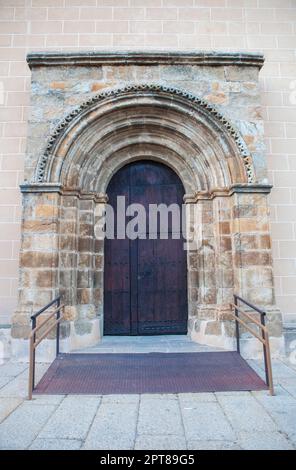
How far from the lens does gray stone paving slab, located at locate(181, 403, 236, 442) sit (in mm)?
2160

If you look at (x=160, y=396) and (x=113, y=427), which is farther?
(x=160, y=396)

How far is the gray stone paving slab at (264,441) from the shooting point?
202 cm

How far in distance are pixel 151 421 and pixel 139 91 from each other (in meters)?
4.32

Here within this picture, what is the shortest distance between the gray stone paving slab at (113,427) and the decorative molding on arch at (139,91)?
123 inches

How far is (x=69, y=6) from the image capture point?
546 centimetres

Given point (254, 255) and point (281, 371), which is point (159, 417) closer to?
point (281, 371)

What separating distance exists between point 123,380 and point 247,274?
7.14 feet

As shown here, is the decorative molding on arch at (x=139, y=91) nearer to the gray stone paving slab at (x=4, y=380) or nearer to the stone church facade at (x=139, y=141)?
the stone church facade at (x=139, y=141)

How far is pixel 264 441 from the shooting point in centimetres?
209

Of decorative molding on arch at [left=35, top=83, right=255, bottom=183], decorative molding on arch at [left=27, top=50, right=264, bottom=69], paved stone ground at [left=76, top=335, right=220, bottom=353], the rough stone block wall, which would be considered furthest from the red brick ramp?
decorative molding on arch at [left=27, top=50, right=264, bottom=69]

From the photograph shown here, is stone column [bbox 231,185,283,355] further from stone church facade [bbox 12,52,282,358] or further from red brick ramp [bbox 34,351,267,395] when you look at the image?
red brick ramp [bbox 34,351,267,395]

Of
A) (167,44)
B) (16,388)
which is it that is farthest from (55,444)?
(167,44)

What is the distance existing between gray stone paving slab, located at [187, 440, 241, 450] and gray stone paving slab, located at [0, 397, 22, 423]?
5.03ft
